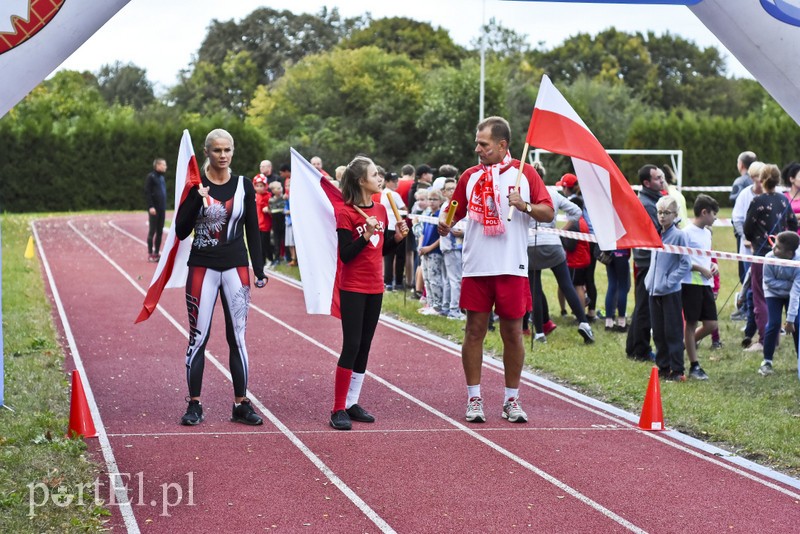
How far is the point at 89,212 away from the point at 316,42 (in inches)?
1519

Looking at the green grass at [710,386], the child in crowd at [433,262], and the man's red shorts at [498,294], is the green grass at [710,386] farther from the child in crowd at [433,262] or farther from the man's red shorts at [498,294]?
the man's red shorts at [498,294]

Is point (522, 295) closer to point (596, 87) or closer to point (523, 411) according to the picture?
point (523, 411)

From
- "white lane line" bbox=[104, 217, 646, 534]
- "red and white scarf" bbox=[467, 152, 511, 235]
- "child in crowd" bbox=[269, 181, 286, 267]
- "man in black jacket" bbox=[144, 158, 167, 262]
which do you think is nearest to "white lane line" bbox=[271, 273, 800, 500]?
"white lane line" bbox=[104, 217, 646, 534]

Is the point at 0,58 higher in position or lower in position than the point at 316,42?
lower

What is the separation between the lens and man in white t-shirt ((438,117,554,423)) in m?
8.09

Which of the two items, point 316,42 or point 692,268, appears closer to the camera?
point 692,268

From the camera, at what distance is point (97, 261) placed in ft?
74.4

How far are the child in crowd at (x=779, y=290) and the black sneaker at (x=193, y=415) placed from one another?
563cm

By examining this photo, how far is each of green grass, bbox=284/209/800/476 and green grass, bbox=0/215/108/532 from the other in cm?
450

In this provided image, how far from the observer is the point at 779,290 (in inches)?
424

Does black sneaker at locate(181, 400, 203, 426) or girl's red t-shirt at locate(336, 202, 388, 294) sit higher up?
girl's red t-shirt at locate(336, 202, 388, 294)

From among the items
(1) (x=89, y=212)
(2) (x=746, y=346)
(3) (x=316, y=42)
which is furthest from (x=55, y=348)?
(3) (x=316, y=42)

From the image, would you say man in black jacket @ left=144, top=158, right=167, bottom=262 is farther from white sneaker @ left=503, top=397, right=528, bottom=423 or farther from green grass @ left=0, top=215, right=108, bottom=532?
white sneaker @ left=503, top=397, right=528, bottom=423

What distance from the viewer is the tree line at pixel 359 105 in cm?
4762
